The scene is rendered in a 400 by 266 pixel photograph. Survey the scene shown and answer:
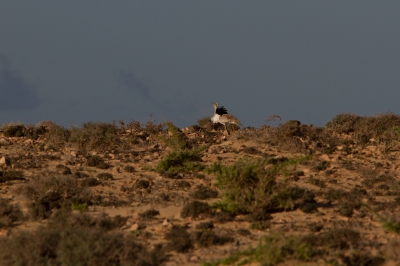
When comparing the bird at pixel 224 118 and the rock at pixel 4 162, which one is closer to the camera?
the rock at pixel 4 162

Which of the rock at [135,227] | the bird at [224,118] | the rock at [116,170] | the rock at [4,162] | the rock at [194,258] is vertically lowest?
the rock at [194,258]

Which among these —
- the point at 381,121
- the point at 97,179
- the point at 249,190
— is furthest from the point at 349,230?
the point at 381,121

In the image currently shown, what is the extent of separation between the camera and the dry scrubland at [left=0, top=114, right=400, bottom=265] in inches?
415

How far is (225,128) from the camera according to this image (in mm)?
24578

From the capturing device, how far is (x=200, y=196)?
1540 cm

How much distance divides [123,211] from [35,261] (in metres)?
4.41

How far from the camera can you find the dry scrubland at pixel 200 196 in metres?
10.5

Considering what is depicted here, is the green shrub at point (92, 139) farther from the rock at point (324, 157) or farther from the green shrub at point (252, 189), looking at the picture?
the green shrub at point (252, 189)

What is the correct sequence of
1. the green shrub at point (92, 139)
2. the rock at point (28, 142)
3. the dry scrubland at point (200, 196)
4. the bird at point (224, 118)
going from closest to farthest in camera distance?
the dry scrubland at point (200, 196) → the green shrub at point (92, 139) → the rock at point (28, 142) → the bird at point (224, 118)

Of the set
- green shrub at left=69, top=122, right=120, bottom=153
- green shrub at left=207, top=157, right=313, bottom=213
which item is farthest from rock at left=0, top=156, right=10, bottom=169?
green shrub at left=207, top=157, right=313, bottom=213

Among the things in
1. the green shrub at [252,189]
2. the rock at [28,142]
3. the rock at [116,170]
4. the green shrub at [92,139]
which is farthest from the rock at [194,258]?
the rock at [28,142]

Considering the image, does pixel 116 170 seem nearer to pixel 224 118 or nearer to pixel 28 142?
pixel 28 142

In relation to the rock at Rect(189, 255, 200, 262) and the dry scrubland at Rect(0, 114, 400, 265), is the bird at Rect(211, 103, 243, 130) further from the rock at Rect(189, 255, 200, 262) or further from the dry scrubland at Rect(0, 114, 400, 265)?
the rock at Rect(189, 255, 200, 262)

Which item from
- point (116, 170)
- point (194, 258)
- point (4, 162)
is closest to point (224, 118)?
point (116, 170)
